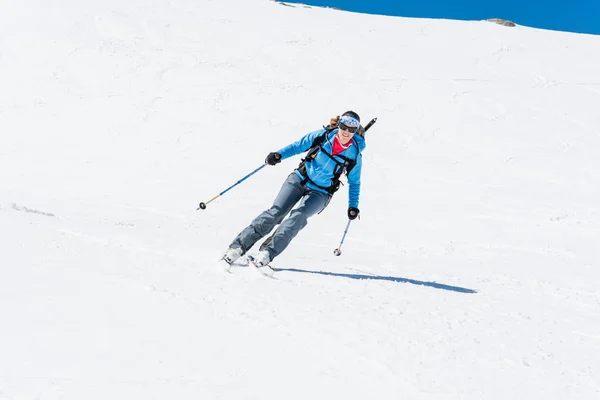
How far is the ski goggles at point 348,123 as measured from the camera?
5664mm

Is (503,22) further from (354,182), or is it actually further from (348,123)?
A: (348,123)

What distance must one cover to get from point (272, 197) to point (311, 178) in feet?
18.4

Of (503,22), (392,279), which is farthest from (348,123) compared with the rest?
(503,22)

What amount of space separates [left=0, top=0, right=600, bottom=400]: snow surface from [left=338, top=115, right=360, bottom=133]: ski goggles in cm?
157

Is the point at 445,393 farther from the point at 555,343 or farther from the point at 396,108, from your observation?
the point at 396,108

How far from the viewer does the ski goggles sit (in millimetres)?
5664

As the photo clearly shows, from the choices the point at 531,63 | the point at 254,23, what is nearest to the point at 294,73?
the point at 254,23

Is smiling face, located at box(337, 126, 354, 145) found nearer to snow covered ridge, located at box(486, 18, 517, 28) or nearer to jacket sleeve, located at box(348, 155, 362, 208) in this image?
jacket sleeve, located at box(348, 155, 362, 208)

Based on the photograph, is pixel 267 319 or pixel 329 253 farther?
pixel 329 253

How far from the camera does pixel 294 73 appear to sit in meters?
19.6

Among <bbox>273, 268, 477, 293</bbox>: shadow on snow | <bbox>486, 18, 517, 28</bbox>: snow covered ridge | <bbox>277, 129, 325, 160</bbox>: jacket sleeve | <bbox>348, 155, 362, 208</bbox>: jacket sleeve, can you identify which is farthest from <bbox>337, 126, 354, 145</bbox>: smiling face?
<bbox>486, 18, 517, 28</bbox>: snow covered ridge

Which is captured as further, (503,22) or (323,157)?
(503,22)

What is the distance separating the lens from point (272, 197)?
11.4 metres

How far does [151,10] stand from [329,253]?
2057 cm
